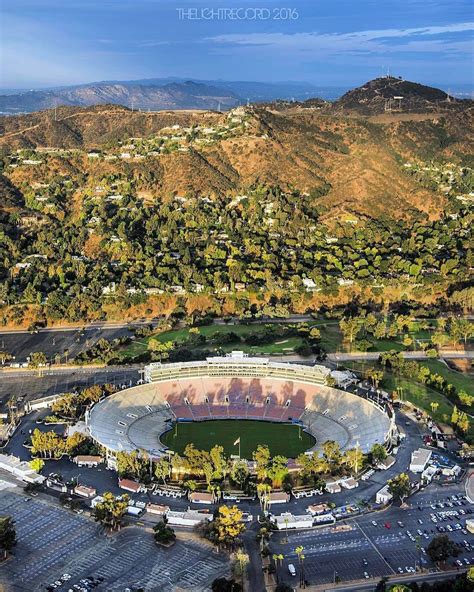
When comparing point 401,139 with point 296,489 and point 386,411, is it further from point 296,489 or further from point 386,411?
point 296,489

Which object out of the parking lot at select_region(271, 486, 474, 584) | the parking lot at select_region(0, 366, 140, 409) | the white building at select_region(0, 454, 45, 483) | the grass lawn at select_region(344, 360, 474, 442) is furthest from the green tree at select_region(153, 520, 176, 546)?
the grass lawn at select_region(344, 360, 474, 442)

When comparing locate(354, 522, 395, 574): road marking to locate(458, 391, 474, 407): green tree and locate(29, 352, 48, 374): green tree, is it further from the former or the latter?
locate(29, 352, 48, 374): green tree

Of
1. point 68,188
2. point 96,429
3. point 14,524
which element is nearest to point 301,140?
point 68,188

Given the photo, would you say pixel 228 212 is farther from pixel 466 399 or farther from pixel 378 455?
pixel 378 455

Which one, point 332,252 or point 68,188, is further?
point 68,188

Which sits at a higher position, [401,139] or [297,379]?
[401,139]
